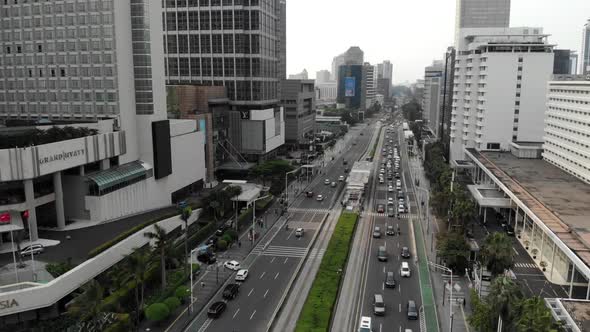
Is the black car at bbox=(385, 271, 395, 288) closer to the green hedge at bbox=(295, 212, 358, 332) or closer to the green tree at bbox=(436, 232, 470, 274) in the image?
the green hedge at bbox=(295, 212, 358, 332)

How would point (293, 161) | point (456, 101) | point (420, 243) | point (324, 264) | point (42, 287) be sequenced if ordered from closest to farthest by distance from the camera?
point (42, 287) < point (324, 264) < point (420, 243) < point (456, 101) < point (293, 161)

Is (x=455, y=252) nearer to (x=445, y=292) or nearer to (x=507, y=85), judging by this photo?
(x=445, y=292)

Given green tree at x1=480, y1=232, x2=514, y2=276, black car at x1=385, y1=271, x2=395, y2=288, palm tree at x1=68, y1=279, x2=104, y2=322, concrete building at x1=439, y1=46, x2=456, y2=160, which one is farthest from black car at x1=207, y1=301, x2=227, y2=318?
concrete building at x1=439, y1=46, x2=456, y2=160

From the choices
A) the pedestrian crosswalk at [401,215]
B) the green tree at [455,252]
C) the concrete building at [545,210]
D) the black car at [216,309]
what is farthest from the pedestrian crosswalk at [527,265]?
the black car at [216,309]

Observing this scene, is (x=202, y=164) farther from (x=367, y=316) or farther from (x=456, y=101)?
(x=456, y=101)

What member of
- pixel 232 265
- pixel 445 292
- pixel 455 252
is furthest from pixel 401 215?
pixel 232 265

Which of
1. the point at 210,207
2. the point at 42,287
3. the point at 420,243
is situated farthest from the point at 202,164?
the point at 42,287
